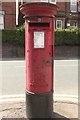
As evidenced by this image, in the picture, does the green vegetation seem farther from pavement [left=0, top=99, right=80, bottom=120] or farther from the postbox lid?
the postbox lid

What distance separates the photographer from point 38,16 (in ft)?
9.43

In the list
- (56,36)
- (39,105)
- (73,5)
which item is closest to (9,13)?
(56,36)

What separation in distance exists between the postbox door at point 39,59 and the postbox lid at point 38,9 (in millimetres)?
311

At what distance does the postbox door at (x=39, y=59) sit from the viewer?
9.67ft

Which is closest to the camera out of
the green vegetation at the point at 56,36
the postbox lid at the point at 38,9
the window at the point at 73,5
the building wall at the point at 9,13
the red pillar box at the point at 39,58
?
the postbox lid at the point at 38,9

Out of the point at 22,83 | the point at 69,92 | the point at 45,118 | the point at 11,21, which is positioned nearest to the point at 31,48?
the point at 45,118

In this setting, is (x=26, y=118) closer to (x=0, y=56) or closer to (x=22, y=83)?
(x=22, y=83)

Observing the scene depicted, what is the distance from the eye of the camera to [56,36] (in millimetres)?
17531

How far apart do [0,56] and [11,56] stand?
1.13 m

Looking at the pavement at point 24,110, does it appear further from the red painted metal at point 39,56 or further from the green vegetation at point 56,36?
the green vegetation at point 56,36

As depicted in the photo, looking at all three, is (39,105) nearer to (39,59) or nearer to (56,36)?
(39,59)

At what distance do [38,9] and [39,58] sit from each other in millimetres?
889

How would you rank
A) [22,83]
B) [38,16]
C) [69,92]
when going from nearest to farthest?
1. [38,16]
2. [69,92]
3. [22,83]

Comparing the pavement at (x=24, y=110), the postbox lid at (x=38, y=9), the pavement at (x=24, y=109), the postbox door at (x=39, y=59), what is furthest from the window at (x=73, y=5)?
the postbox door at (x=39, y=59)
